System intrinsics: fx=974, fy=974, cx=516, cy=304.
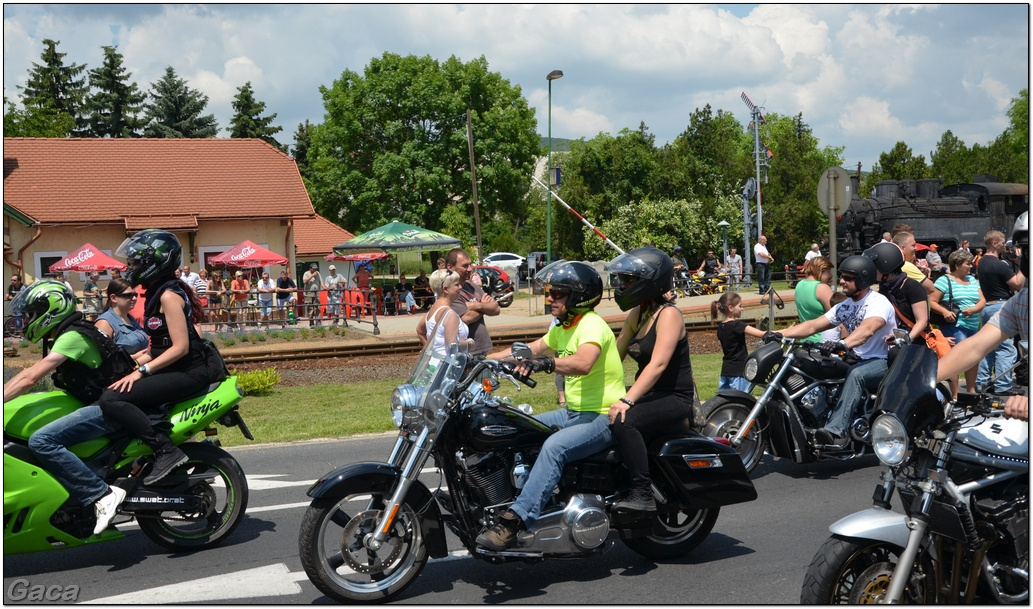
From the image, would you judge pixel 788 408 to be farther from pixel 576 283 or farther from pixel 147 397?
pixel 147 397

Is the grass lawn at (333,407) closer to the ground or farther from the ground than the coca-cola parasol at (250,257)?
closer to the ground

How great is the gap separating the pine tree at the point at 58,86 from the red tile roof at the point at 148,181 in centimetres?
2721

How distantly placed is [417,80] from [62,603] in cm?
4722

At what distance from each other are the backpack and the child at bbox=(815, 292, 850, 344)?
591 cm

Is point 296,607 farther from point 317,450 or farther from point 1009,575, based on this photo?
point 317,450

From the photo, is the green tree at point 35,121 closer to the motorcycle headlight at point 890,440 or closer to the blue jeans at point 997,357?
the blue jeans at point 997,357

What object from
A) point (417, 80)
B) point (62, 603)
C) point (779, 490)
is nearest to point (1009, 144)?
point (417, 80)

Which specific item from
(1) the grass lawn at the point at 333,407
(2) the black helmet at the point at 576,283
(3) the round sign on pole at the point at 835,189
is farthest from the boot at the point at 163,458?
(3) the round sign on pole at the point at 835,189

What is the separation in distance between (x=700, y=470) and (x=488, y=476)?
→ 1294 mm

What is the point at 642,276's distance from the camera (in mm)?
5789

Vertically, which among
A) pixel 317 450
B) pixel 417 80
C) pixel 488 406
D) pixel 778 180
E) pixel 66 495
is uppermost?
pixel 417 80

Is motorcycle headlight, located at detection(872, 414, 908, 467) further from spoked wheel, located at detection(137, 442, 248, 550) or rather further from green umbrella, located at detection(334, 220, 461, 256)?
green umbrella, located at detection(334, 220, 461, 256)

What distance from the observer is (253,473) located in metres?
8.76

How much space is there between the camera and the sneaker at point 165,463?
6016mm
